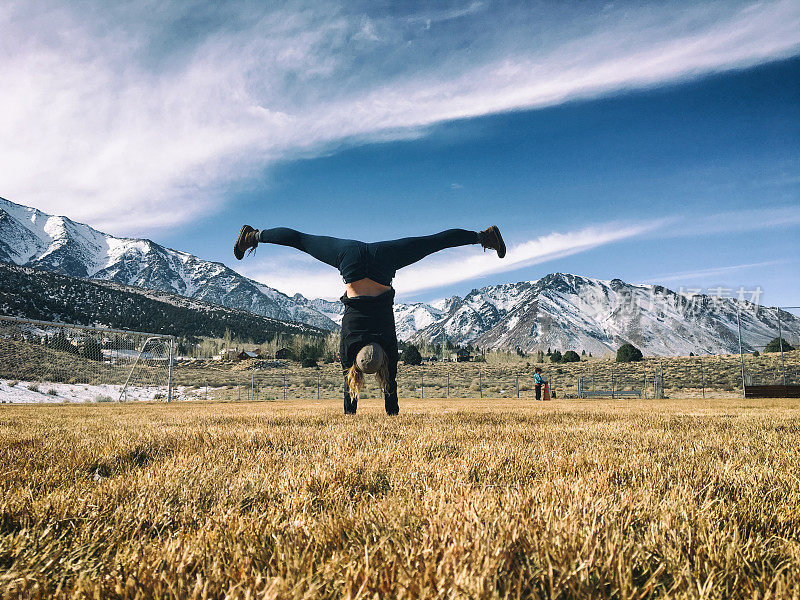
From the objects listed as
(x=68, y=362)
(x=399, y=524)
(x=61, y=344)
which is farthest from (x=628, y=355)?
(x=399, y=524)

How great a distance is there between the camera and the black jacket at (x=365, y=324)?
6.44 m

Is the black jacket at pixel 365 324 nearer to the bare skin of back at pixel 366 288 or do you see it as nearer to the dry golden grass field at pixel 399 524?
the bare skin of back at pixel 366 288

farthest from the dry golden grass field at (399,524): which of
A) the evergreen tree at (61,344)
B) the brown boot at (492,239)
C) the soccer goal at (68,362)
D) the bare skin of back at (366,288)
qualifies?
the evergreen tree at (61,344)

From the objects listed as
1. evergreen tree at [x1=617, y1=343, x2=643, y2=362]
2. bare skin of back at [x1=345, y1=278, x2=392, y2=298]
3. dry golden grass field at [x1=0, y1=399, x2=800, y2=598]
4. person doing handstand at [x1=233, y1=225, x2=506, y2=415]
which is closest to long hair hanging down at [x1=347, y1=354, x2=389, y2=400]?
person doing handstand at [x1=233, y1=225, x2=506, y2=415]

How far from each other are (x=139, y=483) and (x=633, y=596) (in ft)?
7.24

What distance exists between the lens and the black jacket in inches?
254

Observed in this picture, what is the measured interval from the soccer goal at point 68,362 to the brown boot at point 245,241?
670 inches

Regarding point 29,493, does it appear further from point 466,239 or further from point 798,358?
point 798,358

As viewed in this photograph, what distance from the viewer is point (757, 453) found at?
3420mm

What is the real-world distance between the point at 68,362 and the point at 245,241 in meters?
22.4

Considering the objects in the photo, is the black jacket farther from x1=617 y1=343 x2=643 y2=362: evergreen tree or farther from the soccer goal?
x1=617 y1=343 x2=643 y2=362: evergreen tree

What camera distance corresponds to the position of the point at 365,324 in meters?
6.46

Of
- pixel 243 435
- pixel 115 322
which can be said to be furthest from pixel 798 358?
pixel 115 322

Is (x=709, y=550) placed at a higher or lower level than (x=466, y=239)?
lower
